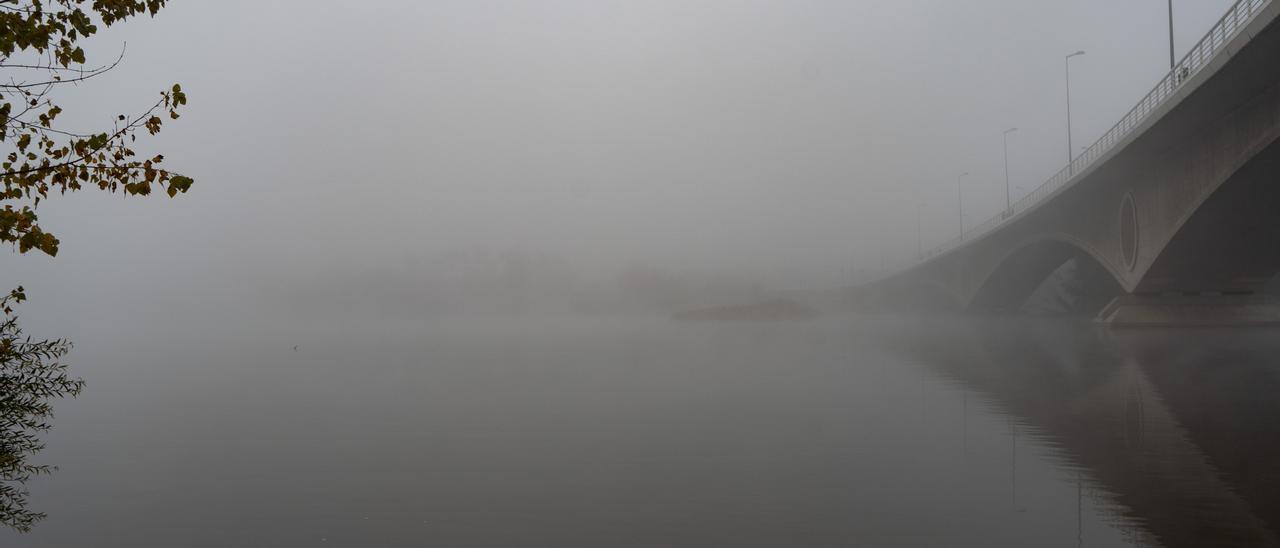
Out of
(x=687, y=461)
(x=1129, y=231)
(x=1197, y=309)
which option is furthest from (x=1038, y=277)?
(x=687, y=461)

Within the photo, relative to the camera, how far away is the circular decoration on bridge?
2055 inches

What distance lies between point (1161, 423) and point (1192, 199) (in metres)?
31.1

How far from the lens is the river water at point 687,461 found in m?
10.1

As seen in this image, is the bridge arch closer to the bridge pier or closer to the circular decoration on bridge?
the circular decoration on bridge

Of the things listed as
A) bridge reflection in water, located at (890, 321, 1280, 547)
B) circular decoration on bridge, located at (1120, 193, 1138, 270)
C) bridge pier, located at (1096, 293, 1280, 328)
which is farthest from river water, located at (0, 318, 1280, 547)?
bridge pier, located at (1096, 293, 1280, 328)

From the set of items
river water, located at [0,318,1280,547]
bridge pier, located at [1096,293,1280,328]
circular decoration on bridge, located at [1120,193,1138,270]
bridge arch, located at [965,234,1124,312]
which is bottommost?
river water, located at [0,318,1280,547]

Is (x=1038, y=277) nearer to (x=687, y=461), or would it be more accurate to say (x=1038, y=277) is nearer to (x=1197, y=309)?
(x=1197, y=309)

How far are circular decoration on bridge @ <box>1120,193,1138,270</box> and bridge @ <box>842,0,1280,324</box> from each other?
92 millimetres

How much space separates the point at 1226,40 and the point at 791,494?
3019cm

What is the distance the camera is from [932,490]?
464 inches

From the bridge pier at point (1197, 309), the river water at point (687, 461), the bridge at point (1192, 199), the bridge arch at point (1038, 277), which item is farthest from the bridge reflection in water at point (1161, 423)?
the bridge arch at point (1038, 277)

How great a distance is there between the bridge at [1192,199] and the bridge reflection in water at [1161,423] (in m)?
7.92

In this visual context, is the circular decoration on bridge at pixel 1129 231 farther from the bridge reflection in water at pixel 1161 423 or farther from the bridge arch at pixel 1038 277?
the bridge reflection in water at pixel 1161 423

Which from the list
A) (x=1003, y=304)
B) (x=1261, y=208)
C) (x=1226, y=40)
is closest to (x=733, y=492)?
(x=1226, y=40)
